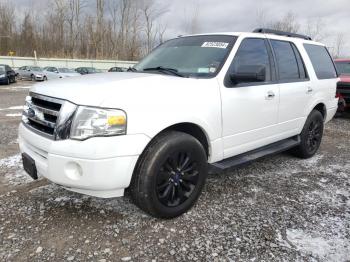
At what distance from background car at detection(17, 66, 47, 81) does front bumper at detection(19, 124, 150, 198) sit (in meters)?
27.8

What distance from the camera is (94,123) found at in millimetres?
2512

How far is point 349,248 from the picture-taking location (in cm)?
271

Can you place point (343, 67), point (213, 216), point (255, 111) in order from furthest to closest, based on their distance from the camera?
point (343, 67), point (255, 111), point (213, 216)

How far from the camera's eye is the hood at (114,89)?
2.55 meters

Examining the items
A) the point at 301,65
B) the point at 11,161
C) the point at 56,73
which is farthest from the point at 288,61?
the point at 56,73

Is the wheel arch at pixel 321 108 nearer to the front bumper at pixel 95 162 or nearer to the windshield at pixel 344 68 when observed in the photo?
the front bumper at pixel 95 162

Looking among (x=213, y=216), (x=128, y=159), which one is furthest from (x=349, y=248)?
(x=128, y=159)

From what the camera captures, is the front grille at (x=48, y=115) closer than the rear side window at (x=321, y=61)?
Yes

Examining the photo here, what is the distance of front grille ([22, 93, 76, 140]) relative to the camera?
2562 mm

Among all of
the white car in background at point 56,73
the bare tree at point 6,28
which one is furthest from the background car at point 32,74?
the bare tree at point 6,28

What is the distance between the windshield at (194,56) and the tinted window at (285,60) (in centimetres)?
90

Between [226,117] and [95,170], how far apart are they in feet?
5.00

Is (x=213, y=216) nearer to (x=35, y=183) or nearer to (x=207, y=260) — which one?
(x=207, y=260)

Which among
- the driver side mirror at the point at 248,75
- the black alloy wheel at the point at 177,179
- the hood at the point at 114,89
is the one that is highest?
the driver side mirror at the point at 248,75
